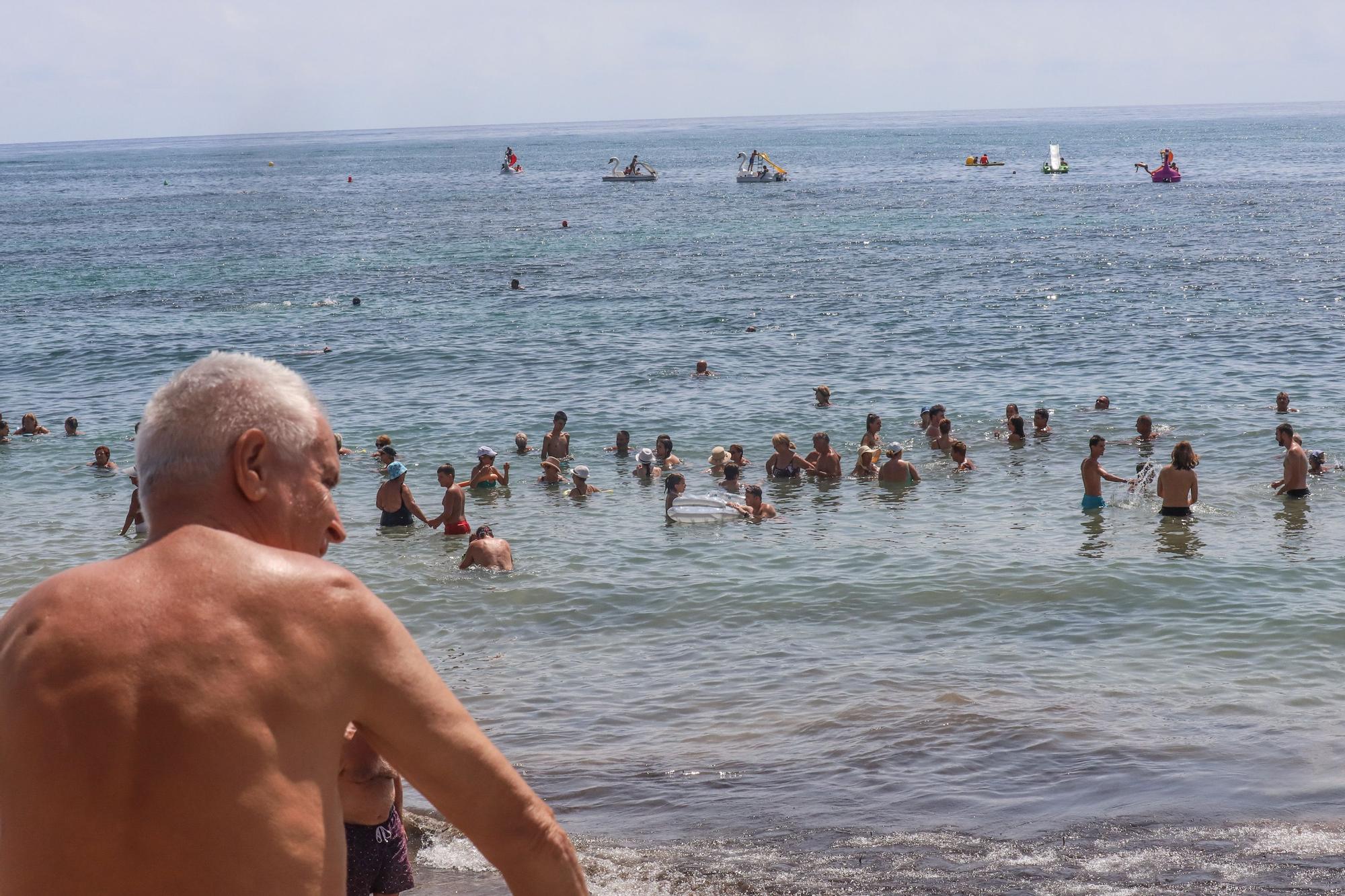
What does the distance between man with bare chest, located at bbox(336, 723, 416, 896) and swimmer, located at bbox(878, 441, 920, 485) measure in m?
15.3

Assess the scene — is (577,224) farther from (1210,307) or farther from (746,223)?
(1210,307)

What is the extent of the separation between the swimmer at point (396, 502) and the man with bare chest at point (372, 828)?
Answer: 1265 cm

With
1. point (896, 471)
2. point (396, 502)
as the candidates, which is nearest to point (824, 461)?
point (896, 471)

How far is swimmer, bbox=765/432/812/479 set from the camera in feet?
65.7

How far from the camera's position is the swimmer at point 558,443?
70.5 feet

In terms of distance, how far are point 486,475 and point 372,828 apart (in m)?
15.0

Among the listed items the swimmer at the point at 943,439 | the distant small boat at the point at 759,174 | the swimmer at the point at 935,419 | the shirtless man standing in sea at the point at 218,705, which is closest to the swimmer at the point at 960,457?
the swimmer at the point at 943,439

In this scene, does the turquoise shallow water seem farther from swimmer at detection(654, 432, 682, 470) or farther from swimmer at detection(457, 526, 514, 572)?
swimmer at detection(654, 432, 682, 470)

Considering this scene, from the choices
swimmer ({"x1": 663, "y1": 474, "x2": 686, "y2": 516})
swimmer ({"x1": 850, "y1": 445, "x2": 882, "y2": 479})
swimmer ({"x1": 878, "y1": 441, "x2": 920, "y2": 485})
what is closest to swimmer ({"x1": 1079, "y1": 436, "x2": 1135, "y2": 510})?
swimmer ({"x1": 878, "y1": 441, "x2": 920, "y2": 485})

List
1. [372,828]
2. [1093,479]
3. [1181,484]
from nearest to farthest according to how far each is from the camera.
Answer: [372,828] < [1181,484] < [1093,479]

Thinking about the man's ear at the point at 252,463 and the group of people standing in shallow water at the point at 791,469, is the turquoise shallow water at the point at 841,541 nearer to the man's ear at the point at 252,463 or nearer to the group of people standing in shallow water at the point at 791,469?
the group of people standing in shallow water at the point at 791,469

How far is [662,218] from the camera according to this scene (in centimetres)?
7000

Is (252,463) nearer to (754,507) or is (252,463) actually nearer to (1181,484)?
(754,507)

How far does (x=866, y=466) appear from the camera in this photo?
794 inches
